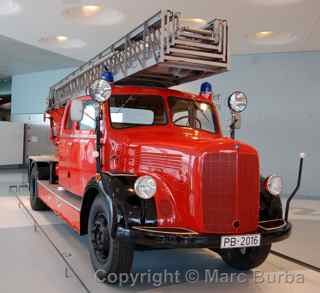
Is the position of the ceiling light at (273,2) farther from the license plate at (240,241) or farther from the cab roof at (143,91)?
the license plate at (240,241)

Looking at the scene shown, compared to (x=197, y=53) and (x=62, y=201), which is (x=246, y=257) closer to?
(x=197, y=53)

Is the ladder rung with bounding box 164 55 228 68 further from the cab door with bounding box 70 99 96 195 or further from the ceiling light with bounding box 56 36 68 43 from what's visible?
the ceiling light with bounding box 56 36 68 43

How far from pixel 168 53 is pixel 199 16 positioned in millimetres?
4050

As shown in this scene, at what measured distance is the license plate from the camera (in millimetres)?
2844

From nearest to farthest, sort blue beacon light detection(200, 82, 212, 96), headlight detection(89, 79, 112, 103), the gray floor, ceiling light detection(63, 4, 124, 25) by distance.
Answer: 1. the gray floor
2. headlight detection(89, 79, 112, 103)
3. blue beacon light detection(200, 82, 212, 96)
4. ceiling light detection(63, 4, 124, 25)

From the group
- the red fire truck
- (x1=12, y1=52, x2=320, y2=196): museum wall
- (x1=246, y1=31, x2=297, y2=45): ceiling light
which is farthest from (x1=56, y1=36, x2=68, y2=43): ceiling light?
the red fire truck

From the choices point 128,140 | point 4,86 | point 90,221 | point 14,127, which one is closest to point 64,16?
point 128,140

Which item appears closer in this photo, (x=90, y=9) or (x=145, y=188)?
(x=145, y=188)

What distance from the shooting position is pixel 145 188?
114 inches

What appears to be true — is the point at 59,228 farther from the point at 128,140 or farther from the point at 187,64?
the point at 187,64

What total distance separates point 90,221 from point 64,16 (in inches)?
214

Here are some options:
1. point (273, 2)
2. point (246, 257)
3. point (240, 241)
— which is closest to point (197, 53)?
point (240, 241)

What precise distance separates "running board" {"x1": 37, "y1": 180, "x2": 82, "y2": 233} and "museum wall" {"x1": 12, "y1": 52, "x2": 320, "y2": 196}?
5335mm

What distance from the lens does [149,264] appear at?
3781 mm
